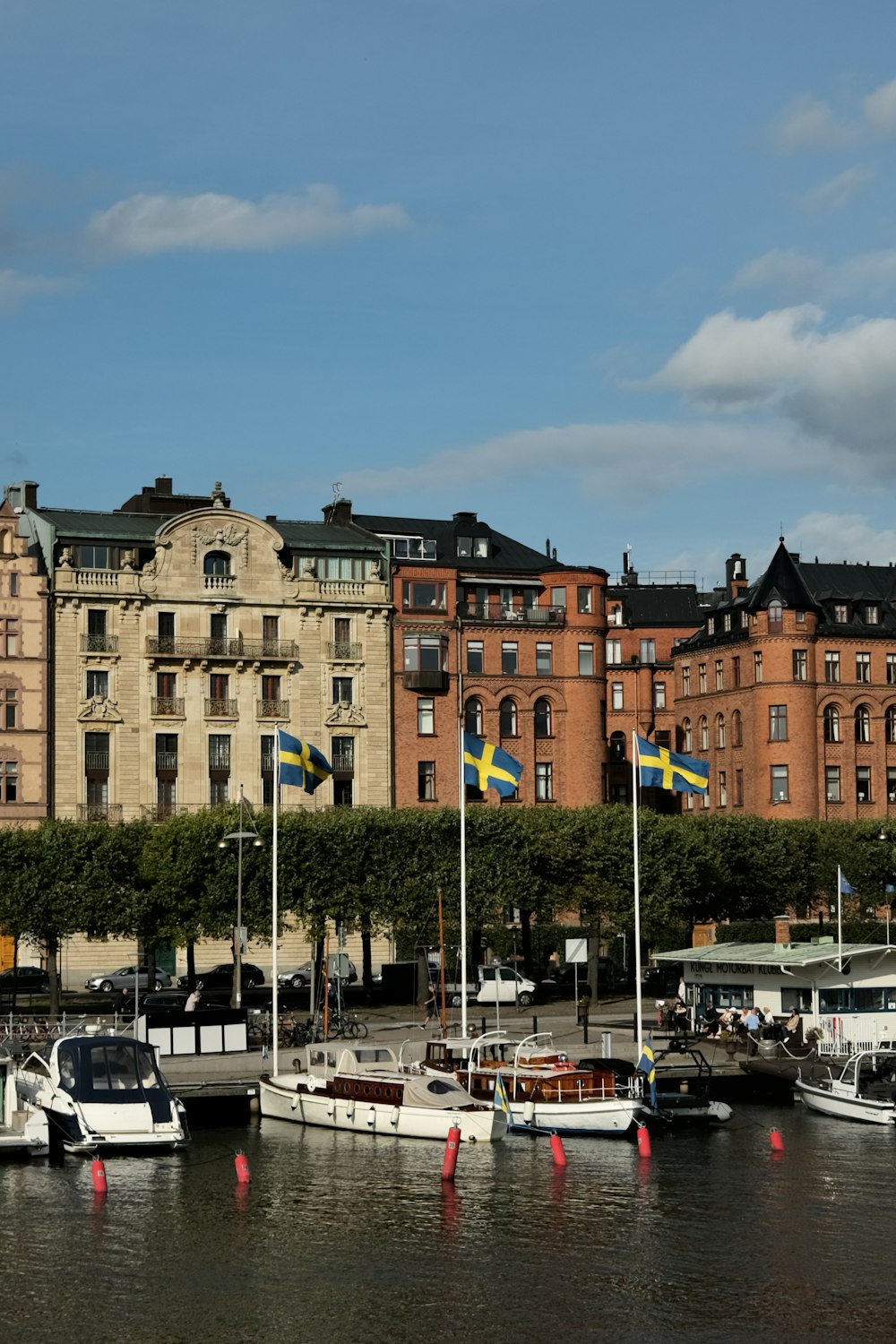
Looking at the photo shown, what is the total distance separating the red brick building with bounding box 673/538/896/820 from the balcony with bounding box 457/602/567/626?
15.0 meters

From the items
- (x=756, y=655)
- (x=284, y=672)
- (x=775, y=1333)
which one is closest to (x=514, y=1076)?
(x=775, y=1333)

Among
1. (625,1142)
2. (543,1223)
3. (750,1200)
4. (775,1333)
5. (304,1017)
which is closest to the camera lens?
(775,1333)

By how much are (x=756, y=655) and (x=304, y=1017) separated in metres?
51.4

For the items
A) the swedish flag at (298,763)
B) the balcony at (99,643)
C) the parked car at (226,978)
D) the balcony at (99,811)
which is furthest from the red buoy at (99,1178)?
the balcony at (99,643)

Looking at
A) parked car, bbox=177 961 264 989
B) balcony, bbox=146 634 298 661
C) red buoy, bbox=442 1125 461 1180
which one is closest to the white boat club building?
red buoy, bbox=442 1125 461 1180

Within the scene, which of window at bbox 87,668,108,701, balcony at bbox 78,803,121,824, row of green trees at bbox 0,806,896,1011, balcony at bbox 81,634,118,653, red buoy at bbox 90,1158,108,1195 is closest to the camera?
red buoy at bbox 90,1158,108,1195

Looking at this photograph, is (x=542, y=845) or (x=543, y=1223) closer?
(x=543, y=1223)

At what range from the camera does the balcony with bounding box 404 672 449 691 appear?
116m

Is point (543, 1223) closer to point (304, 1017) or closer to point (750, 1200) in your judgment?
point (750, 1200)

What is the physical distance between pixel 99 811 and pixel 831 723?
48.0 m

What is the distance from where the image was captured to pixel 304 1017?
86.1 metres

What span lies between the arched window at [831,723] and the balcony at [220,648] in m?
36.0

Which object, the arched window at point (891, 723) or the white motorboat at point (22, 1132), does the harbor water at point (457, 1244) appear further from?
the arched window at point (891, 723)

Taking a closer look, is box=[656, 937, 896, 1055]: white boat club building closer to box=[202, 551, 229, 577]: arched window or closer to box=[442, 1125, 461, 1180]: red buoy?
box=[442, 1125, 461, 1180]: red buoy
